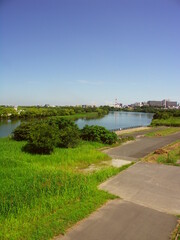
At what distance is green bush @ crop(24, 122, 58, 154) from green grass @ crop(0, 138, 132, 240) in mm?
1482

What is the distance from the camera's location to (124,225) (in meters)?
5.04

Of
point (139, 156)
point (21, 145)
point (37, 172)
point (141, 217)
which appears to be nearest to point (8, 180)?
point (37, 172)

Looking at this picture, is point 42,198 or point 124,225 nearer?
point 124,225

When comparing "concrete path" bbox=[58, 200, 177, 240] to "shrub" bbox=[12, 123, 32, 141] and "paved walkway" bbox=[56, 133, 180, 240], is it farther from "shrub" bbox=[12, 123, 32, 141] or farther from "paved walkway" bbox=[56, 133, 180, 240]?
"shrub" bbox=[12, 123, 32, 141]

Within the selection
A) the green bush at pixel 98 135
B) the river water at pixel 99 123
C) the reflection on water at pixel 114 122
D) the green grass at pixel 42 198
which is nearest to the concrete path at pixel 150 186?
the green grass at pixel 42 198

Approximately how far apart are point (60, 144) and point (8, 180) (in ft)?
20.6

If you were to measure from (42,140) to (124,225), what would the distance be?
7348 millimetres

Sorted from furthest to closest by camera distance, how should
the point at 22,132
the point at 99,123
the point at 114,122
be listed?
the point at 114,122 → the point at 99,123 → the point at 22,132

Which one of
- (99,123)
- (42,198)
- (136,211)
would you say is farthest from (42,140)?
(99,123)

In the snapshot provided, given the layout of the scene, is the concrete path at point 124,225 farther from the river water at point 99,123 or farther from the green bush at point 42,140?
the river water at point 99,123

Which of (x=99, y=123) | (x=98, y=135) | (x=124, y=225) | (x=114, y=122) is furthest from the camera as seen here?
(x=114, y=122)

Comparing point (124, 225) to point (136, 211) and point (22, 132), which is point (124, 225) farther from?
point (22, 132)

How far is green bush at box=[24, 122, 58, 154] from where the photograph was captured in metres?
11.4

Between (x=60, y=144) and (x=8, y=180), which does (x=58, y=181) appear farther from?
(x=60, y=144)
